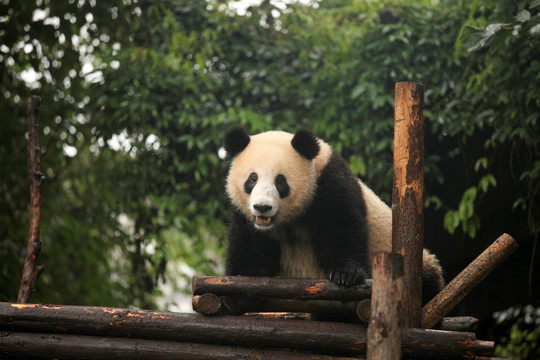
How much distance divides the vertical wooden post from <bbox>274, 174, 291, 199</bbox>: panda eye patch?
0.68 meters

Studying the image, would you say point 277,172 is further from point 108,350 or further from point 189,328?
point 108,350

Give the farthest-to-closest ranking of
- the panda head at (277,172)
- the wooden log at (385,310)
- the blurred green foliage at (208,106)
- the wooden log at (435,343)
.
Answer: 1. the blurred green foliage at (208,106)
2. the panda head at (277,172)
3. the wooden log at (435,343)
4. the wooden log at (385,310)

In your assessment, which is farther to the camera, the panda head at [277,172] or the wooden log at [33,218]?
the wooden log at [33,218]

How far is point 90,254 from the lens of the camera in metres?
6.29

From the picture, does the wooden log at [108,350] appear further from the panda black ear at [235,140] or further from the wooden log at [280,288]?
the panda black ear at [235,140]

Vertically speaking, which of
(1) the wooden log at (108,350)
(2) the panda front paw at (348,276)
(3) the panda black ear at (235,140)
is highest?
(3) the panda black ear at (235,140)

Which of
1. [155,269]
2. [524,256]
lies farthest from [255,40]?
[524,256]

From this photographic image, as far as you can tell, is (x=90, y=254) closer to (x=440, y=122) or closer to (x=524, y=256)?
(x=440, y=122)

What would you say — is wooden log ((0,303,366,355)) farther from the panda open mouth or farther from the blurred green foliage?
the blurred green foliage

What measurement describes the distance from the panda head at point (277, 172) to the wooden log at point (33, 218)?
122 cm

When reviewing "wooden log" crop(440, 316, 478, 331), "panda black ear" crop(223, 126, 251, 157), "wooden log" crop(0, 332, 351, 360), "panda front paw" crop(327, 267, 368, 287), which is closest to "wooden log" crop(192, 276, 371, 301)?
"panda front paw" crop(327, 267, 368, 287)

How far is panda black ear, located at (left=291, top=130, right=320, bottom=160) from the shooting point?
11.5ft

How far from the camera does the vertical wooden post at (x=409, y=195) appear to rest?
9.87 ft

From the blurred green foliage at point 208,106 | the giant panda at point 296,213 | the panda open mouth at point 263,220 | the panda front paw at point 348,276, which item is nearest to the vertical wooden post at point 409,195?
the panda front paw at point 348,276
